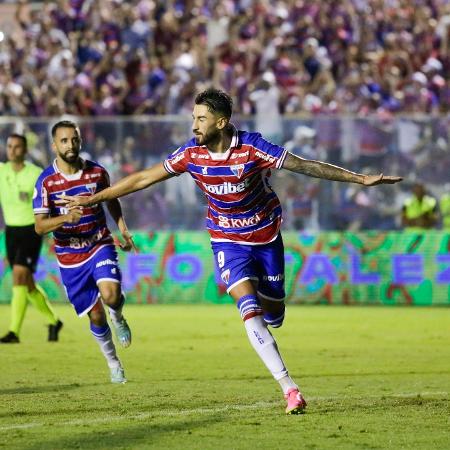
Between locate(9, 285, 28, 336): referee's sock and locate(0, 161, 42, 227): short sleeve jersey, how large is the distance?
0.86 meters

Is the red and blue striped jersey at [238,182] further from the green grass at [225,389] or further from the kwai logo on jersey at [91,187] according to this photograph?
the kwai logo on jersey at [91,187]

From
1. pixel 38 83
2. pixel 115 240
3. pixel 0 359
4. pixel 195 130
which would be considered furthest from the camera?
pixel 38 83

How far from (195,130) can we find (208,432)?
226 cm

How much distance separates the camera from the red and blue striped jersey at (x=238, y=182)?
905 cm

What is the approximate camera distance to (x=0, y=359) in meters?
13.0

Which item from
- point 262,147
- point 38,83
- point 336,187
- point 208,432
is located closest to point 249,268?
point 262,147

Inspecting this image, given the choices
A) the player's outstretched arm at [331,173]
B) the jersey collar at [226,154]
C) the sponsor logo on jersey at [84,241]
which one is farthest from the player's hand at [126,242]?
the player's outstretched arm at [331,173]

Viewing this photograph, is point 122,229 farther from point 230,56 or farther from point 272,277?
point 230,56

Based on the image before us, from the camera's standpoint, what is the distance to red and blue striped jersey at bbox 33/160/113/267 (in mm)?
10891

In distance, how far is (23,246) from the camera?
1498 cm

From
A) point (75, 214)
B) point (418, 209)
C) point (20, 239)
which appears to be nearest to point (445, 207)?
point (418, 209)

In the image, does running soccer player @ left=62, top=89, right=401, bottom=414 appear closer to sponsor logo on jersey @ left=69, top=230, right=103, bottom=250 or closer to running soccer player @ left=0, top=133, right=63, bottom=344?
sponsor logo on jersey @ left=69, top=230, right=103, bottom=250

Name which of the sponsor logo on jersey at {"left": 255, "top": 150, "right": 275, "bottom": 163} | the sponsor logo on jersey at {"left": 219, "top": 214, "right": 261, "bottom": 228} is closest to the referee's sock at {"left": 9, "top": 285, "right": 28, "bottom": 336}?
the sponsor logo on jersey at {"left": 219, "top": 214, "right": 261, "bottom": 228}

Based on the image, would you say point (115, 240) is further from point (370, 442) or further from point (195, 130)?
point (370, 442)
